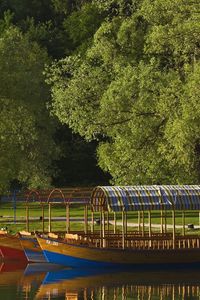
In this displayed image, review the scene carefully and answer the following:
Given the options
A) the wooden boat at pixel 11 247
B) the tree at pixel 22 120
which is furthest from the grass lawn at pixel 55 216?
the wooden boat at pixel 11 247

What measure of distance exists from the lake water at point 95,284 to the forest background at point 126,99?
1553 cm

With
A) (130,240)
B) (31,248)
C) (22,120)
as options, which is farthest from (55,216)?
(130,240)

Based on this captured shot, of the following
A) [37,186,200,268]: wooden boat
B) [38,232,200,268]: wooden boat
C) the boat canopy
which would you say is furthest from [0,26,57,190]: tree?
the boat canopy

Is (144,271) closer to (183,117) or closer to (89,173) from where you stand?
(183,117)

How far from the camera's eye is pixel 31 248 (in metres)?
64.8

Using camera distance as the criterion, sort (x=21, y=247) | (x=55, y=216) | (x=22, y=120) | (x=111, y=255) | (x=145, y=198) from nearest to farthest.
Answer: (x=111, y=255) → (x=145, y=198) → (x=21, y=247) → (x=55, y=216) → (x=22, y=120)

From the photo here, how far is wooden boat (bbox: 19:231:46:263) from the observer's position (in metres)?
64.6

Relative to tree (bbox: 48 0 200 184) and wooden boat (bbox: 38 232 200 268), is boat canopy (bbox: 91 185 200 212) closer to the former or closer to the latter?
wooden boat (bbox: 38 232 200 268)

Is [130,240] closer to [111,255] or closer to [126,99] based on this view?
[111,255]

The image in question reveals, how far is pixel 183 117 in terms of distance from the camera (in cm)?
7294

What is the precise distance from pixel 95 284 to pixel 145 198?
300 inches

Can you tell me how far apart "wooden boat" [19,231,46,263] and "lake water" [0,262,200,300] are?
170 centimetres

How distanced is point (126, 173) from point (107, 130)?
3.24 metres

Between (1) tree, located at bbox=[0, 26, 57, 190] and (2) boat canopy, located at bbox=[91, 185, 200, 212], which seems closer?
(2) boat canopy, located at bbox=[91, 185, 200, 212]
